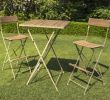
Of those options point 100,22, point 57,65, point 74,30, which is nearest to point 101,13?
point 74,30

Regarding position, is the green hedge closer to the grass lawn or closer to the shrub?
the shrub

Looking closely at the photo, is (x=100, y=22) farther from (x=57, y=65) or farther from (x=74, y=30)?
(x=74, y=30)

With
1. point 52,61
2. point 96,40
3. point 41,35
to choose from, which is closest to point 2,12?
point 41,35

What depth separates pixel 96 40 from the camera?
12.6 m

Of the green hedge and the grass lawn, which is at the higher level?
→ the grass lawn

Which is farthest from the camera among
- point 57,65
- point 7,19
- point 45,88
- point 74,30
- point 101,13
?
point 101,13

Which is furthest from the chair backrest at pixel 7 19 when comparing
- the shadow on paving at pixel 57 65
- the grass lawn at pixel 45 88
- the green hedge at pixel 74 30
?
the green hedge at pixel 74 30

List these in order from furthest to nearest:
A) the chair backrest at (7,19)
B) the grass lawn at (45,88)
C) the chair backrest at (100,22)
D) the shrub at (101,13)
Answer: the shrub at (101,13) < the chair backrest at (7,19) < the chair backrest at (100,22) < the grass lawn at (45,88)

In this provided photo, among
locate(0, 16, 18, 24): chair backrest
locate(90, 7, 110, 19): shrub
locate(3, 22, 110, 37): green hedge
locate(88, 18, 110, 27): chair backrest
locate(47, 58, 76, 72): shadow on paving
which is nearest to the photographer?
locate(88, 18, 110, 27): chair backrest

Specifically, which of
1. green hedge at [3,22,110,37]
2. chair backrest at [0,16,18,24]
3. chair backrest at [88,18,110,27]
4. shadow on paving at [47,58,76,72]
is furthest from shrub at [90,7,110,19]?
chair backrest at [0,16,18,24]

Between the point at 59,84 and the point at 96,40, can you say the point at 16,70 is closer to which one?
the point at 59,84

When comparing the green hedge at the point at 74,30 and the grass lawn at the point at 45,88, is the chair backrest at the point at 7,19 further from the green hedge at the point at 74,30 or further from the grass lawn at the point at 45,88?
the green hedge at the point at 74,30

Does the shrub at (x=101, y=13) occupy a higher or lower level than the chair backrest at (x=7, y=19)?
lower

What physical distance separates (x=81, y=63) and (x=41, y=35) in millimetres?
5068
